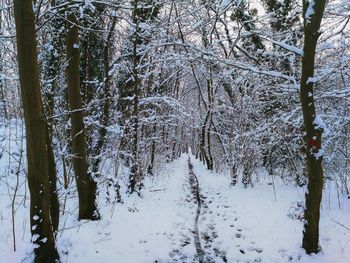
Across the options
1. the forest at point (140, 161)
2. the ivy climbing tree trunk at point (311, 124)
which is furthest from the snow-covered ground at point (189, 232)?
the ivy climbing tree trunk at point (311, 124)

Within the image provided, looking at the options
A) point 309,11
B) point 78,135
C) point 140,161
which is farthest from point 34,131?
point 140,161

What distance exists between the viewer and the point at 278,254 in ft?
19.5

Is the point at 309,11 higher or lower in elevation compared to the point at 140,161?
higher

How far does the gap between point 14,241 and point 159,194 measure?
22.4ft

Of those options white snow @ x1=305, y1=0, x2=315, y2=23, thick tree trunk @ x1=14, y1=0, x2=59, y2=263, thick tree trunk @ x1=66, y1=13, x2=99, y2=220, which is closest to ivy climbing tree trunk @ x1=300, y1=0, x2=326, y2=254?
white snow @ x1=305, y1=0, x2=315, y2=23

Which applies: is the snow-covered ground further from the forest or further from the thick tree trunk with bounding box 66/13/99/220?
the thick tree trunk with bounding box 66/13/99/220

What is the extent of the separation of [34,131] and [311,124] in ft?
13.4

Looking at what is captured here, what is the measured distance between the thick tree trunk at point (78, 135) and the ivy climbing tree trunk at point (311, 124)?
4.24m

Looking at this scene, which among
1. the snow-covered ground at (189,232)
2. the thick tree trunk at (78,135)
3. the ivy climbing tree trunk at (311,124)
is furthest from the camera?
the thick tree trunk at (78,135)

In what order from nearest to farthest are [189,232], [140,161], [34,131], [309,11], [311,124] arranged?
1. [34,131]
2. [309,11]
3. [311,124]
4. [189,232]
5. [140,161]

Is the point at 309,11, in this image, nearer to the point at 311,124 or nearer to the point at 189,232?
the point at 311,124

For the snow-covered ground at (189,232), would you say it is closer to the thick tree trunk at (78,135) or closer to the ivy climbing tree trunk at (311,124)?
the thick tree trunk at (78,135)

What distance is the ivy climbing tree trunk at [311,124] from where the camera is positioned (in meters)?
5.02

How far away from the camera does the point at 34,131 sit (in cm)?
441
